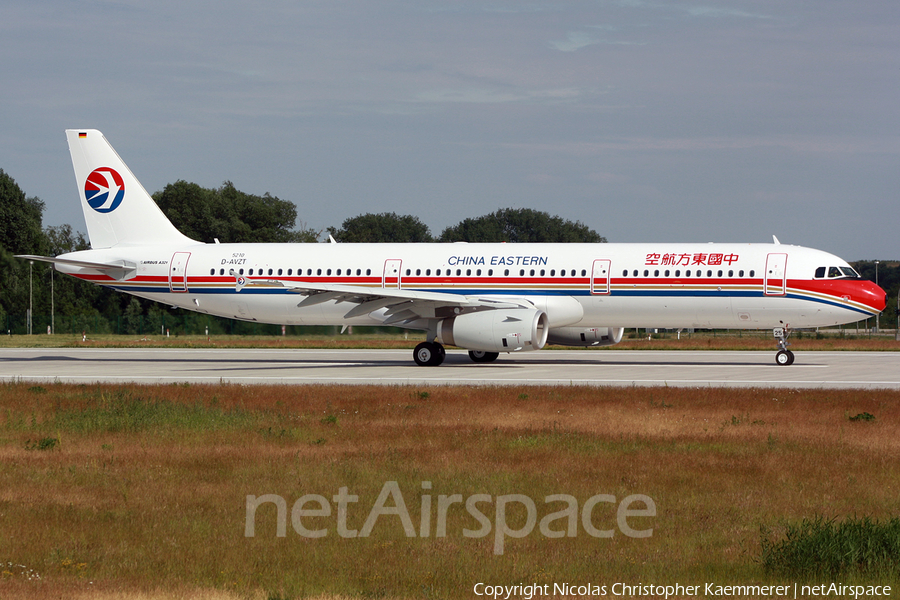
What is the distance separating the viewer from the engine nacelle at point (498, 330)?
1124 inches

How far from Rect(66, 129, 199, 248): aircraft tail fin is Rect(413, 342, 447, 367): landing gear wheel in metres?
10.9

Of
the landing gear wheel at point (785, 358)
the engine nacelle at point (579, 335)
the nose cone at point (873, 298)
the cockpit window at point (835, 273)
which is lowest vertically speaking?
the landing gear wheel at point (785, 358)

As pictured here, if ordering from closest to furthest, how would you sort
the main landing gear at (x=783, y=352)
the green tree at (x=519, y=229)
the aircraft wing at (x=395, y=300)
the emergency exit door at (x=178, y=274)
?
the aircraft wing at (x=395, y=300) → the main landing gear at (x=783, y=352) → the emergency exit door at (x=178, y=274) → the green tree at (x=519, y=229)

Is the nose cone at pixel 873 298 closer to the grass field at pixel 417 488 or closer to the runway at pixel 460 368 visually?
the runway at pixel 460 368

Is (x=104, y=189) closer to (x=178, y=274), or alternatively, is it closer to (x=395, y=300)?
(x=178, y=274)

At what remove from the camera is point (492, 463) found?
1255 cm

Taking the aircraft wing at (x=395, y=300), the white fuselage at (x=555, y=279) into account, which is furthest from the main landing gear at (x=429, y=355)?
the white fuselage at (x=555, y=279)

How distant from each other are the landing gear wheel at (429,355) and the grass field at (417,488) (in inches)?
472

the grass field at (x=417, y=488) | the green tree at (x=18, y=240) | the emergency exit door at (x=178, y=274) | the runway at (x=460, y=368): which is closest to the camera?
the grass field at (x=417, y=488)

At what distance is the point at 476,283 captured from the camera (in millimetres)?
32188

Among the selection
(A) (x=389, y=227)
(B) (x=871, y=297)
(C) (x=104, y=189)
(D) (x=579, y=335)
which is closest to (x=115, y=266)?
(C) (x=104, y=189)

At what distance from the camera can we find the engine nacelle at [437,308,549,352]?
93.7 ft

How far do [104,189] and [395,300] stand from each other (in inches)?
553

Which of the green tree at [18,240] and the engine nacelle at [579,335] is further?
the green tree at [18,240]
